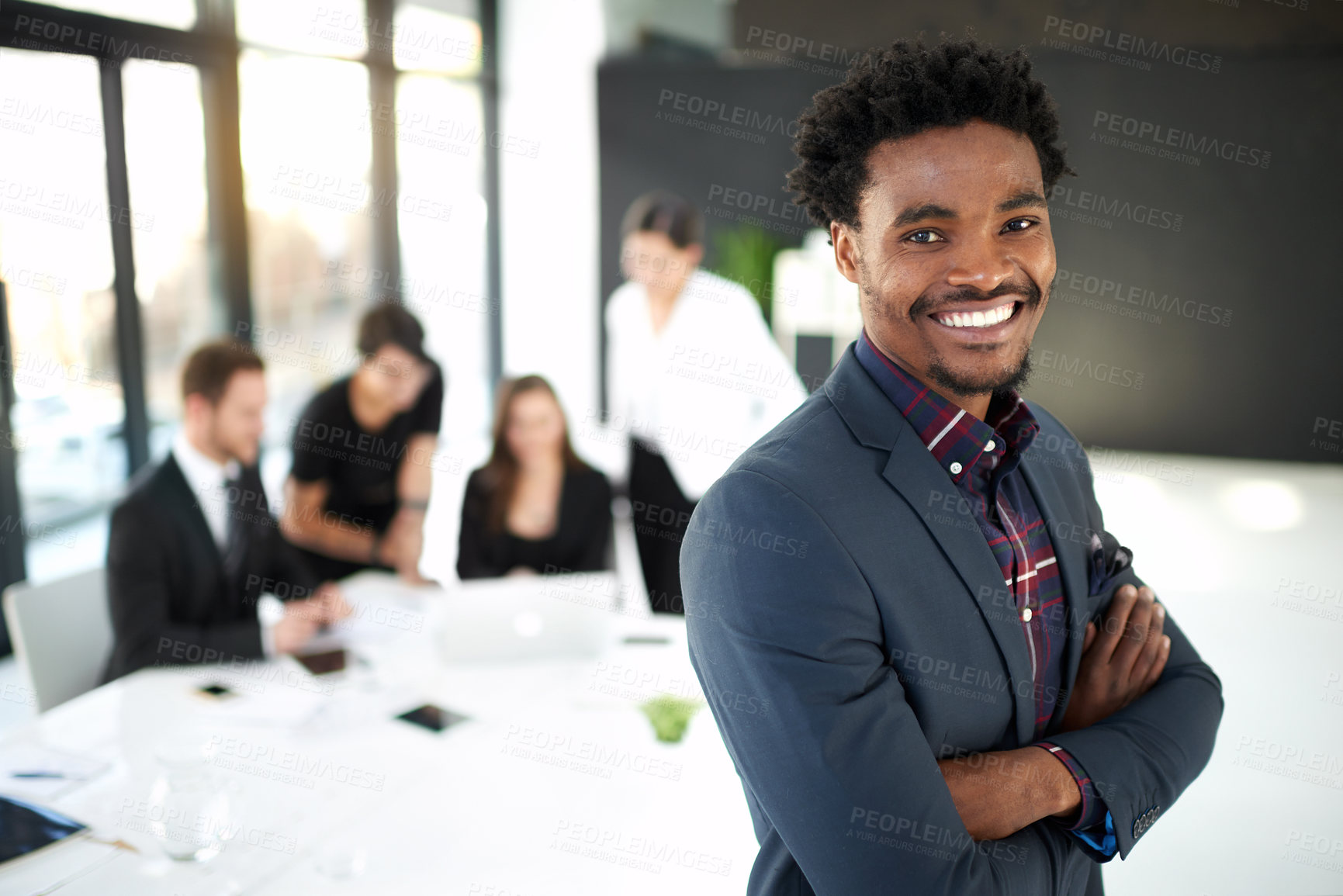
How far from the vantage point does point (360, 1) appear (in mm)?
6461

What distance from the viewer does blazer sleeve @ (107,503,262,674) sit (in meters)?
2.70

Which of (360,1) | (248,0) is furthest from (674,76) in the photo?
(248,0)

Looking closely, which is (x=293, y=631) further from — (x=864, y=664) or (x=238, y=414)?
(x=864, y=664)

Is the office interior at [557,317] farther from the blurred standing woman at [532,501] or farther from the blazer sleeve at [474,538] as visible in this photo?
the blazer sleeve at [474,538]

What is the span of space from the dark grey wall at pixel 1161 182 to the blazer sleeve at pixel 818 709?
6498 mm

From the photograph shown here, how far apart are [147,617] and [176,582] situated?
215mm

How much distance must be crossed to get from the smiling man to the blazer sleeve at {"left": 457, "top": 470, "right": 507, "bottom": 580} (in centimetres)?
228

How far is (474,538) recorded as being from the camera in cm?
355

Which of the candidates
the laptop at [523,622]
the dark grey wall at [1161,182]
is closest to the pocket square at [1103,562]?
the laptop at [523,622]

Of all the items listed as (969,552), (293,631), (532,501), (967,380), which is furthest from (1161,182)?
(969,552)

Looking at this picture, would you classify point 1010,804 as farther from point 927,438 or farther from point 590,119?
point 590,119

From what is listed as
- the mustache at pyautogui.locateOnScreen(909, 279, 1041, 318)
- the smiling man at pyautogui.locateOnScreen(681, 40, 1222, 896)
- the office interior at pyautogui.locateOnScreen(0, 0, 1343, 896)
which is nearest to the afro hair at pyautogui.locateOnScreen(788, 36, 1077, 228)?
the smiling man at pyautogui.locateOnScreen(681, 40, 1222, 896)

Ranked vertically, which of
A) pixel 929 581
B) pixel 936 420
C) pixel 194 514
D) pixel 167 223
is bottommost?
pixel 194 514

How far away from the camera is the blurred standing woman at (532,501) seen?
11.6ft
